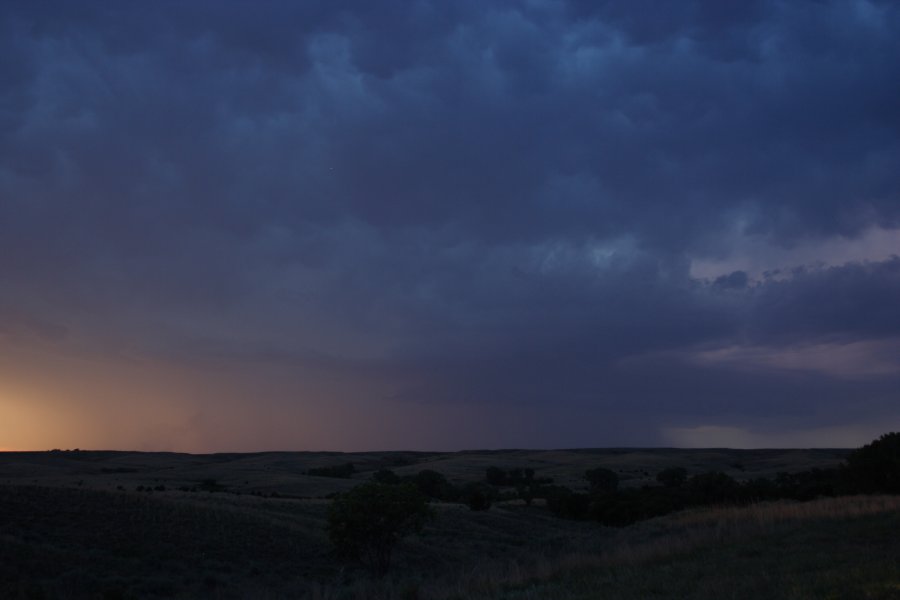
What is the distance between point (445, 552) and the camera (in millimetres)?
42406

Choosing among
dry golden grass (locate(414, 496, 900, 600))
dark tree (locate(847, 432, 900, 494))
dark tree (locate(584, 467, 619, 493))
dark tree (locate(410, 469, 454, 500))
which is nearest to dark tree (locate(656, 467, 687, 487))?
dark tree (locate(584, 467, 619, 493))

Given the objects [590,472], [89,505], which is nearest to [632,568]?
[89,505]

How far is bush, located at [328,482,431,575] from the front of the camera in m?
35.4

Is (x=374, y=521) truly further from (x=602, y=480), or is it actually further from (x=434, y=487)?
(x=602, y=480)

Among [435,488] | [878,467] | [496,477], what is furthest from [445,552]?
[496,477]

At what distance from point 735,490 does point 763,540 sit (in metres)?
50.7

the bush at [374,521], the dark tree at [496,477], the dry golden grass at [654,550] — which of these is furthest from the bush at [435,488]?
the dry golden grass at [654,550]

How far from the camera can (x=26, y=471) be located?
333ft

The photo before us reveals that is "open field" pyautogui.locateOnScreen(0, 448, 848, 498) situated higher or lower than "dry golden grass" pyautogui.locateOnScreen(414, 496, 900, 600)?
lower

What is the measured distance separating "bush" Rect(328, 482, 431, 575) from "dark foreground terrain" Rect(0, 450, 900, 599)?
109 cm

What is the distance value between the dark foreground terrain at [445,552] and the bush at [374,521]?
42.9 inches

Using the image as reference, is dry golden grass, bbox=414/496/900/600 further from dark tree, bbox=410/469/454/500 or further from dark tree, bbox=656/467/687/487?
dark tree, bbox=656/467/687/487

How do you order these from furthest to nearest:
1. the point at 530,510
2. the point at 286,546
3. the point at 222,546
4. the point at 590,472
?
the point at 590,472 → the point at 530,510 → the point at 286,546 → the point at 222,546

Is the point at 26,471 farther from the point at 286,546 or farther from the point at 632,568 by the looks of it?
the point at 632,568
